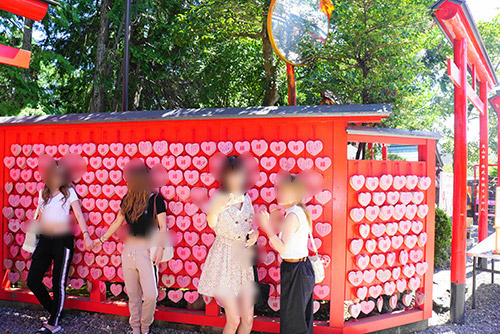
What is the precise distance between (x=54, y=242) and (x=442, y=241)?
719 centimetres

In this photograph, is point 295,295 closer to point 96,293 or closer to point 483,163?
point 96,293

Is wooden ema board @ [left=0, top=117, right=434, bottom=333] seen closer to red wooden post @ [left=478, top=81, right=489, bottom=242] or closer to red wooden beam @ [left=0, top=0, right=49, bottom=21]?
red wooden beam @ [left=0, top=0, right=49, bottom=21]

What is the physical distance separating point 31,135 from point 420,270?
4.94 m

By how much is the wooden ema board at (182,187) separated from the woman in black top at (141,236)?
20.1 inches

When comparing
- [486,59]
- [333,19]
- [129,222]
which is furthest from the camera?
→ [333,19]

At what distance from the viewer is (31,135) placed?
5.00m

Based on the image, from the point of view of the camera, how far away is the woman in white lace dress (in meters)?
3.23

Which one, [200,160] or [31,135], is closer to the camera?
[200,160]

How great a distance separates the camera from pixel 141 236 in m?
3.80

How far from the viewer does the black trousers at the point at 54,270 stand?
425 cm

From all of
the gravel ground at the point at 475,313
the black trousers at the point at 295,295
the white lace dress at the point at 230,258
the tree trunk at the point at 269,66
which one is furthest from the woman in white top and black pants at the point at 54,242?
the tree trunk at the point at 269,66

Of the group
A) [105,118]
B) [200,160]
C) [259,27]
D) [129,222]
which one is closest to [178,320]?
[129,222]

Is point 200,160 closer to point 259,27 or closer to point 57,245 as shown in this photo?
point 57,245

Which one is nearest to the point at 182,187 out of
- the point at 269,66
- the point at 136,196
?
the point at 136,196
